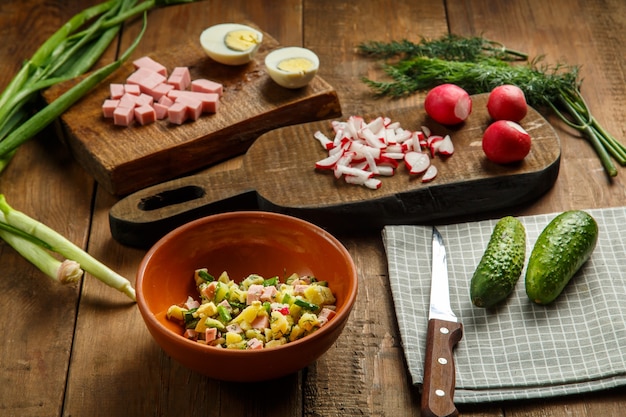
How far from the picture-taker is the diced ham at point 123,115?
8.84 feet

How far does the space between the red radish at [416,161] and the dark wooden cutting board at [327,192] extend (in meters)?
0.02

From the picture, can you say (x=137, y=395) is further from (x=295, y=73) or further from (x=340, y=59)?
(x=340, y=59)

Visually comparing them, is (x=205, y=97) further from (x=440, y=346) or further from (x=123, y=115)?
(x=440, y=346)

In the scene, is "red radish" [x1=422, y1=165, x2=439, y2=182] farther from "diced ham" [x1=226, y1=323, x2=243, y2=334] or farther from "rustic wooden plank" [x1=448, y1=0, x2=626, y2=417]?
"diced ham" [x1=226, y1=323, x2=243, y2=334]

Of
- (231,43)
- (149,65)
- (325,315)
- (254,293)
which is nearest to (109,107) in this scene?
(149,65)

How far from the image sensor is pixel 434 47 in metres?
3.12

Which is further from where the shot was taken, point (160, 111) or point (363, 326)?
point (160, 111)

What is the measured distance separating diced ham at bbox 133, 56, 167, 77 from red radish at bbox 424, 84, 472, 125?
0.92 meters

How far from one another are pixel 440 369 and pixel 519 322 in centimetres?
33

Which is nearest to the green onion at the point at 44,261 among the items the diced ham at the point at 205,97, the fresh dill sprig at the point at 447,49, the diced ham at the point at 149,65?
the diced ham at the point at 205,97

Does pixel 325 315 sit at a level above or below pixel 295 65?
above

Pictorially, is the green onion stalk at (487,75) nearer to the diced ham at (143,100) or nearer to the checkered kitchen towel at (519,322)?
the checkered kitchen towel at (519,322)

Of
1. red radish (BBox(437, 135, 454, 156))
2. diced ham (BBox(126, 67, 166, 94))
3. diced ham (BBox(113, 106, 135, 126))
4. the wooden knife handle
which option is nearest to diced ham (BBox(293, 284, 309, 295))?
the wooden knife handle

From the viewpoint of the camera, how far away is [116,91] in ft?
9.22
